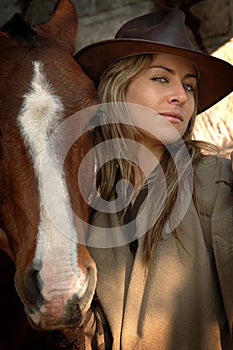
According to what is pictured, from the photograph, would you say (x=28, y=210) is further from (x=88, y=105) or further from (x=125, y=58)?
(x=125, y=58)

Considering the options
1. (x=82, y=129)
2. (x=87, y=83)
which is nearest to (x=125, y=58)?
(x=87, y=83)

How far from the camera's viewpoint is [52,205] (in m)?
2.02

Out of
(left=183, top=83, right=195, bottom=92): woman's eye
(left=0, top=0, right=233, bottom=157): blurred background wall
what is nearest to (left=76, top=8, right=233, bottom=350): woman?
(left=183, top=83, right=195, bottom=92): woman's eye

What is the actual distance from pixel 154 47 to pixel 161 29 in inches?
5.0

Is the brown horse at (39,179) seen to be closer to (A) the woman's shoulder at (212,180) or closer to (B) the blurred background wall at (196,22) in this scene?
(A) the woman's shoulder at (212,180)

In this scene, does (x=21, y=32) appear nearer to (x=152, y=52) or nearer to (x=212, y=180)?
(x=152, y=52)

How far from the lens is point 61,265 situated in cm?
192

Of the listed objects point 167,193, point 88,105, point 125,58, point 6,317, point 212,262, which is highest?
point 125,58

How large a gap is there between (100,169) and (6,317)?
0.68 metres

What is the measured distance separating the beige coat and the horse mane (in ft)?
2.79

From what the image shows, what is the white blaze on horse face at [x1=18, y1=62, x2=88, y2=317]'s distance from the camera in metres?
1.91

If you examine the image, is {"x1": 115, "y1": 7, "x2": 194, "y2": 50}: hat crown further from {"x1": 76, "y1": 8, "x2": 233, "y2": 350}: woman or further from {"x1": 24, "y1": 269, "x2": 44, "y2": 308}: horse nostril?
{"x1": 24, "y1": 269, "x2": 44, "y2": 308}: horse nostril

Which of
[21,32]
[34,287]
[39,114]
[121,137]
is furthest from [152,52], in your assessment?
[34,287]

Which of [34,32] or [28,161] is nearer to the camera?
[28,161]
